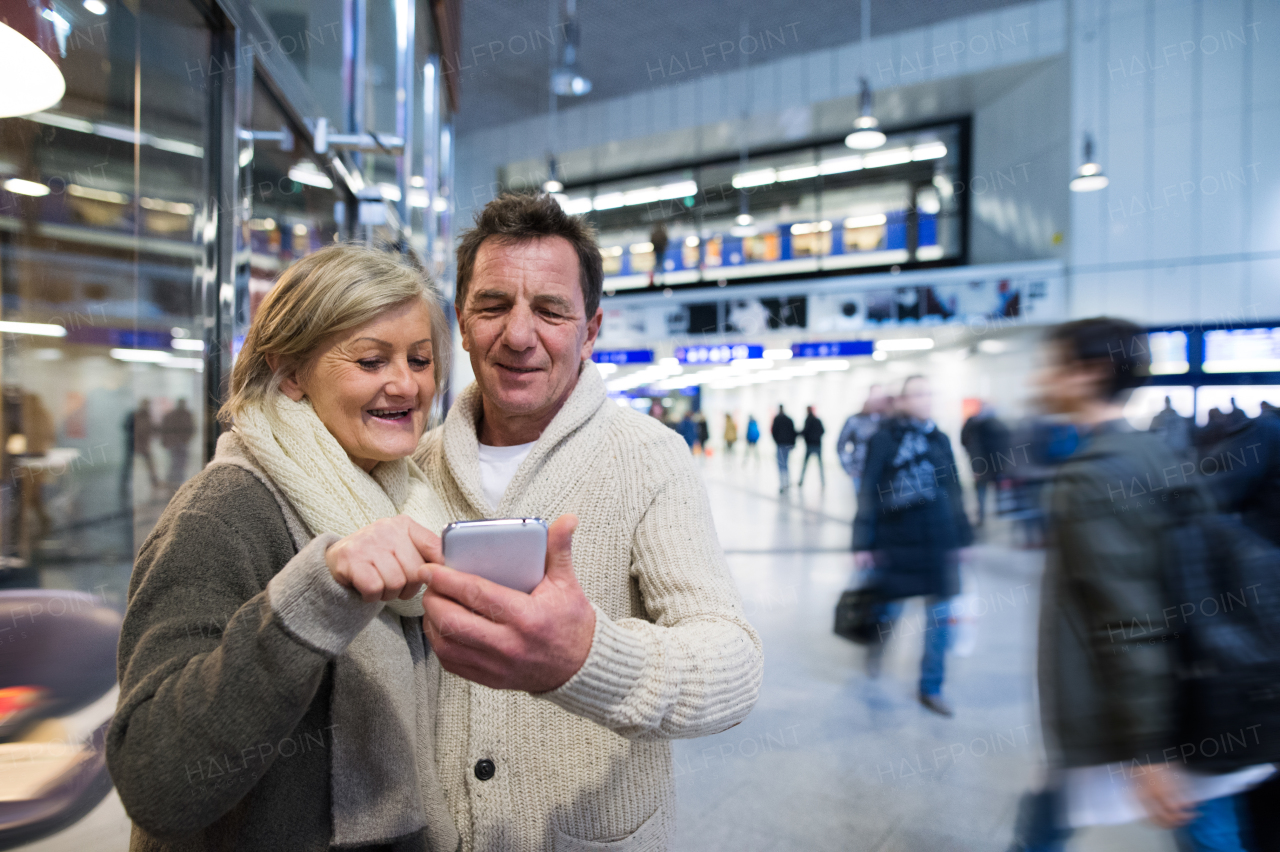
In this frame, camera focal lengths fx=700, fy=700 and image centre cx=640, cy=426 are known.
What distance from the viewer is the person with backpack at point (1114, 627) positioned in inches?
78.0

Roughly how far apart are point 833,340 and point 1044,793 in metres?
10.1

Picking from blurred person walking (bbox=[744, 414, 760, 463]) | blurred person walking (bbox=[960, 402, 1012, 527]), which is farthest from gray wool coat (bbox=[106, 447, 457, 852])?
blurred person walking (bbox=[744, 414, 760, 463])

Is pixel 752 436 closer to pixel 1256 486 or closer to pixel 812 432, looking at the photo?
pixel 812 432

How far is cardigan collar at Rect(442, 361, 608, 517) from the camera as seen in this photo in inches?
55.2

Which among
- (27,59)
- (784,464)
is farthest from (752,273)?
(27,59)

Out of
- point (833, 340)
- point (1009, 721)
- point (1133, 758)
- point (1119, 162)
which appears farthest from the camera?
point (833, 340)

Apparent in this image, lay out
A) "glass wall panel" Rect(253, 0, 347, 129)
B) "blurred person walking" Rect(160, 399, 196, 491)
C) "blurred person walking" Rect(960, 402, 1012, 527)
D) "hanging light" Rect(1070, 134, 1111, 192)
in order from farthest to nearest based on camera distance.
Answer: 1. "blurred person walking" Rect(960, 402, 1012, 527)
2. "hanging light" Rect(1070, 134, 1111, 192)
3. "glass wall panel" Rect(253, 0, 347, 129)
4. "blurred person walking" Rect(160, 399, 196, 491)

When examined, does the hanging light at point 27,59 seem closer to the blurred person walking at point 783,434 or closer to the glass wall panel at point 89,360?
the glass wall panel at point 89,360

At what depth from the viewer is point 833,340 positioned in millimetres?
11984

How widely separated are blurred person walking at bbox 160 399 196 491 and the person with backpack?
2.75m

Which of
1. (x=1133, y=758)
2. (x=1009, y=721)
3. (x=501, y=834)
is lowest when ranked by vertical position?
(x=1009, y=721)

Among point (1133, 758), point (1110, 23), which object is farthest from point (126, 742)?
point (1110, 23)

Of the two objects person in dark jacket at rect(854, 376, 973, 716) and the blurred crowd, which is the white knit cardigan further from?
person in dark jacket at rect(854, 376, 973, 716)

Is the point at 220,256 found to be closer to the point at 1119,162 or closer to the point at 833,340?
the point at 833,340
